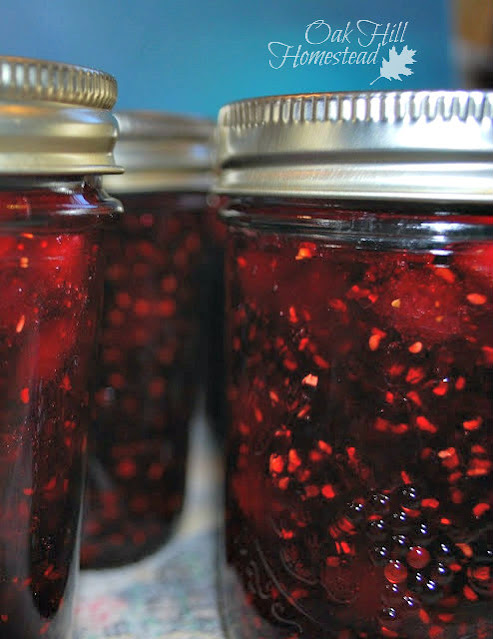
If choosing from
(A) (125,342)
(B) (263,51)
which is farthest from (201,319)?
(B) (263,51)

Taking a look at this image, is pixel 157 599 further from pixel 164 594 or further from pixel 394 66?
pixel 394 66

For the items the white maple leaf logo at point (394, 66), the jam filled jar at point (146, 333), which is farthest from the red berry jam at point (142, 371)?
the white maple leaf logo at point (394, 66)

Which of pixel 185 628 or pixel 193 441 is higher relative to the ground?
pixel 193 441

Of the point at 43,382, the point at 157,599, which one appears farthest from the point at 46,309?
the point at 157,599

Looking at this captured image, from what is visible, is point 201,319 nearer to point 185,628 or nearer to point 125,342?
point 125,342

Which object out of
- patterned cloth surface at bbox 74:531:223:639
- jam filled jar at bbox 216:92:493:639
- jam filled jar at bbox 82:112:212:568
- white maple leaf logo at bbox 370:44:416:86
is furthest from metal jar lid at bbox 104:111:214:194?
patterned cloth surface at bbox 74:531:223:639

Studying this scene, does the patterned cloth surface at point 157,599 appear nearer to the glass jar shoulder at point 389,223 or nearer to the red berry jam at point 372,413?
the red berry jam at point 372,413
